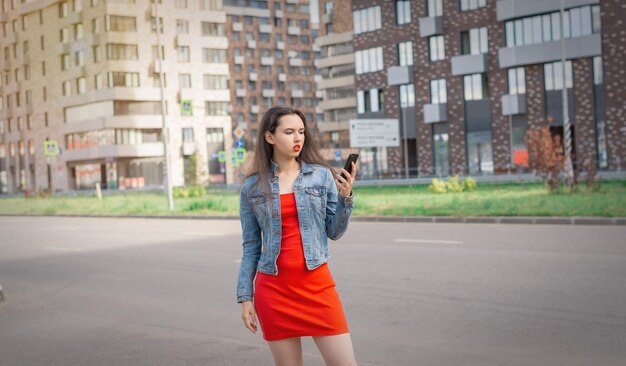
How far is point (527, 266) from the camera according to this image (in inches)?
413

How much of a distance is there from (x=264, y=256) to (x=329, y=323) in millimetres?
436

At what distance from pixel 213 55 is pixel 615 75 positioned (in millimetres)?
51350

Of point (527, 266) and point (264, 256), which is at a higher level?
point (264, 256)

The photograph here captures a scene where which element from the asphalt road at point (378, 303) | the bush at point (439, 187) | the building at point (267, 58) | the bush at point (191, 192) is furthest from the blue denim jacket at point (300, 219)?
the building at point (267, 58)

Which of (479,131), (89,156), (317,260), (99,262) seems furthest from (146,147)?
(317,260)

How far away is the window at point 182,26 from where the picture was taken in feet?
292

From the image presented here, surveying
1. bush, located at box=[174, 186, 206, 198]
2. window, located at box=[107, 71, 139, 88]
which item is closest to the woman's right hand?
bush, located at box=[174, 186, 206, 198]

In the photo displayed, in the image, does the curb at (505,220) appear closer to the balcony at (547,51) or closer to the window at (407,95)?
the balcony at (547,51)

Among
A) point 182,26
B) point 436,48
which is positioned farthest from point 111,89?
point 436,48

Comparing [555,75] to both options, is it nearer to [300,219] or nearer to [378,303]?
[378,303]

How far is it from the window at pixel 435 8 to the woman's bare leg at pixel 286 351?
187ft

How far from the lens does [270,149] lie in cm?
390

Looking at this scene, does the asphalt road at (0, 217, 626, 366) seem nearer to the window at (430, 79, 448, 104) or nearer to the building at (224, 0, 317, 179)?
Result: the window at (430, 79, 448, 104)

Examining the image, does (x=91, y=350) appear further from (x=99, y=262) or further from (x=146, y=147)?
(x=146, y=147)
